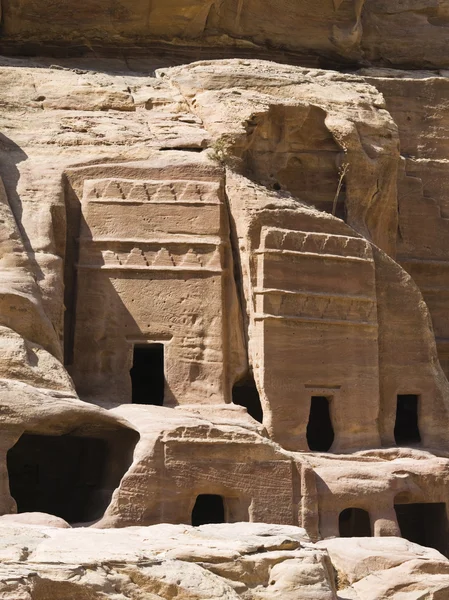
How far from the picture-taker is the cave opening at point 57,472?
69.8ft

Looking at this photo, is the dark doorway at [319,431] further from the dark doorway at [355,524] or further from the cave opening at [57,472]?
the cave opening at [57,472]

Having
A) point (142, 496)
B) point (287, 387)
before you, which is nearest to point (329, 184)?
point (287, 387)

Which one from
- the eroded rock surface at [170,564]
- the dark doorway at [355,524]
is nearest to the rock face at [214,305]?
the dark doorway at [355,524]

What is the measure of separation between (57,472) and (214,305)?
3.68 m

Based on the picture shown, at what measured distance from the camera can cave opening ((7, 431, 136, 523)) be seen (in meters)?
21.3

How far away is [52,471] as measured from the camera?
2241 cm

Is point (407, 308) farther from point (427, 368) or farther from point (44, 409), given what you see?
point (44, 409)

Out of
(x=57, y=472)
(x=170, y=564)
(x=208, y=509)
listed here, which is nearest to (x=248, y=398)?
(x=208, y=509)

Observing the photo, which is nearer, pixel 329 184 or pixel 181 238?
pixel 181 238

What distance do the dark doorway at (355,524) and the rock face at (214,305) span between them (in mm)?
33

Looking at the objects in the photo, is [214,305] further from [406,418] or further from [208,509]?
[406,418]

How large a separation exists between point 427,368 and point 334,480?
367 centimetres

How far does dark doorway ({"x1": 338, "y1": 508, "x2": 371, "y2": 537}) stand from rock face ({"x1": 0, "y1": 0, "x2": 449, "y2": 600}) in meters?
0.03

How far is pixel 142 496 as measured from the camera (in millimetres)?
19109
